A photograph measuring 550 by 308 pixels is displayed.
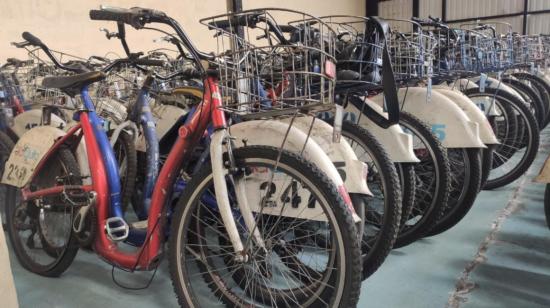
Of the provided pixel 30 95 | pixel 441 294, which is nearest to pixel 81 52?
pixel 30 95

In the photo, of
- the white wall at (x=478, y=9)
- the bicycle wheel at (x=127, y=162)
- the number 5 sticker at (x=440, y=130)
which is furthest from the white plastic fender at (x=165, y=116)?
the white wall at (x=478, y=9)

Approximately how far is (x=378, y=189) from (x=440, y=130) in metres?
0.59

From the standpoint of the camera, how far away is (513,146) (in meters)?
3.05

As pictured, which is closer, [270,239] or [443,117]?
[270,239]

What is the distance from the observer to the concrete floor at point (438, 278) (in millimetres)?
1649

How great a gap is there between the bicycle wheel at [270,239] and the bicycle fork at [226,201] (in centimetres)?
2

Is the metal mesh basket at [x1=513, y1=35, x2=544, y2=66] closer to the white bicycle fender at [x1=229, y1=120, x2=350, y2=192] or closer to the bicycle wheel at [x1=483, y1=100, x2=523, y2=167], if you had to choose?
the bicycle wheel at [x1=483, y1=100, x2=523, y2=167]

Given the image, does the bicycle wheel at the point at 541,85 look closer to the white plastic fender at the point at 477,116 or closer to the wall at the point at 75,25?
the white plastic fender at the point at 477,116

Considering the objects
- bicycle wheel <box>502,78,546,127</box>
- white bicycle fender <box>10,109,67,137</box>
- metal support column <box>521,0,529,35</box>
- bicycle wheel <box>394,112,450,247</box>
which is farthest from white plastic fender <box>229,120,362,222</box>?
metal support column <box>521,0,529,35</box>

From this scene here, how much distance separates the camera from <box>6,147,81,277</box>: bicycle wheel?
182cm

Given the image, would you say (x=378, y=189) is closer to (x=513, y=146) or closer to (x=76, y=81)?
(x=76, y=81)

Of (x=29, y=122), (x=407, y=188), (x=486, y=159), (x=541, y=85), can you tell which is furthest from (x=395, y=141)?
(x=541, y=85)

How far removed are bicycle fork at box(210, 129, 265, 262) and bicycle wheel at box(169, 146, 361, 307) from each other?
1.0 inches

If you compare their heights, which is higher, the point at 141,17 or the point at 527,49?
the point at 141,17
